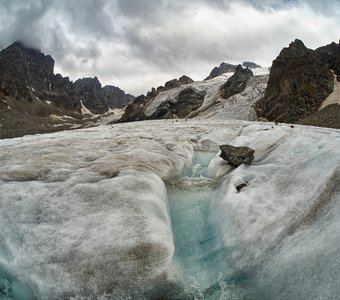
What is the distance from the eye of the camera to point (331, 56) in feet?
235

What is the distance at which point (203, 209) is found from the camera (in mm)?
15375

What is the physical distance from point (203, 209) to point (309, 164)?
450cm

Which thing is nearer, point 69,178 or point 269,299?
point 269,299

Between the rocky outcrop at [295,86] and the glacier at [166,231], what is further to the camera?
the rocky outcrop at [295,86]

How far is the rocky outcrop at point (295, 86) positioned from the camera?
197ft

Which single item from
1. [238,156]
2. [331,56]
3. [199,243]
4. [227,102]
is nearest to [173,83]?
[227,102]

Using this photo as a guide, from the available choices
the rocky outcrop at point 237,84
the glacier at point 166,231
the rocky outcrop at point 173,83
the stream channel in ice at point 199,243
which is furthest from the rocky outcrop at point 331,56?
the rocky outcrop at point 173,83

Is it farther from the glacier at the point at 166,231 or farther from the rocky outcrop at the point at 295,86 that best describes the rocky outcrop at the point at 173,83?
the glacier at the point at 166,231

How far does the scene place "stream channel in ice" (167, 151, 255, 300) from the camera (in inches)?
401

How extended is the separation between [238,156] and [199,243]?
24.2ft

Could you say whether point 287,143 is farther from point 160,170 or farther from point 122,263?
point 122,263

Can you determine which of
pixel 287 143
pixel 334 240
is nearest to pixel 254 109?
pixel 287 143

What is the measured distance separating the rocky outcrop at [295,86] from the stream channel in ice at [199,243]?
44.3 meters

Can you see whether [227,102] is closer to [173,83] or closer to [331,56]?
[331,56]
